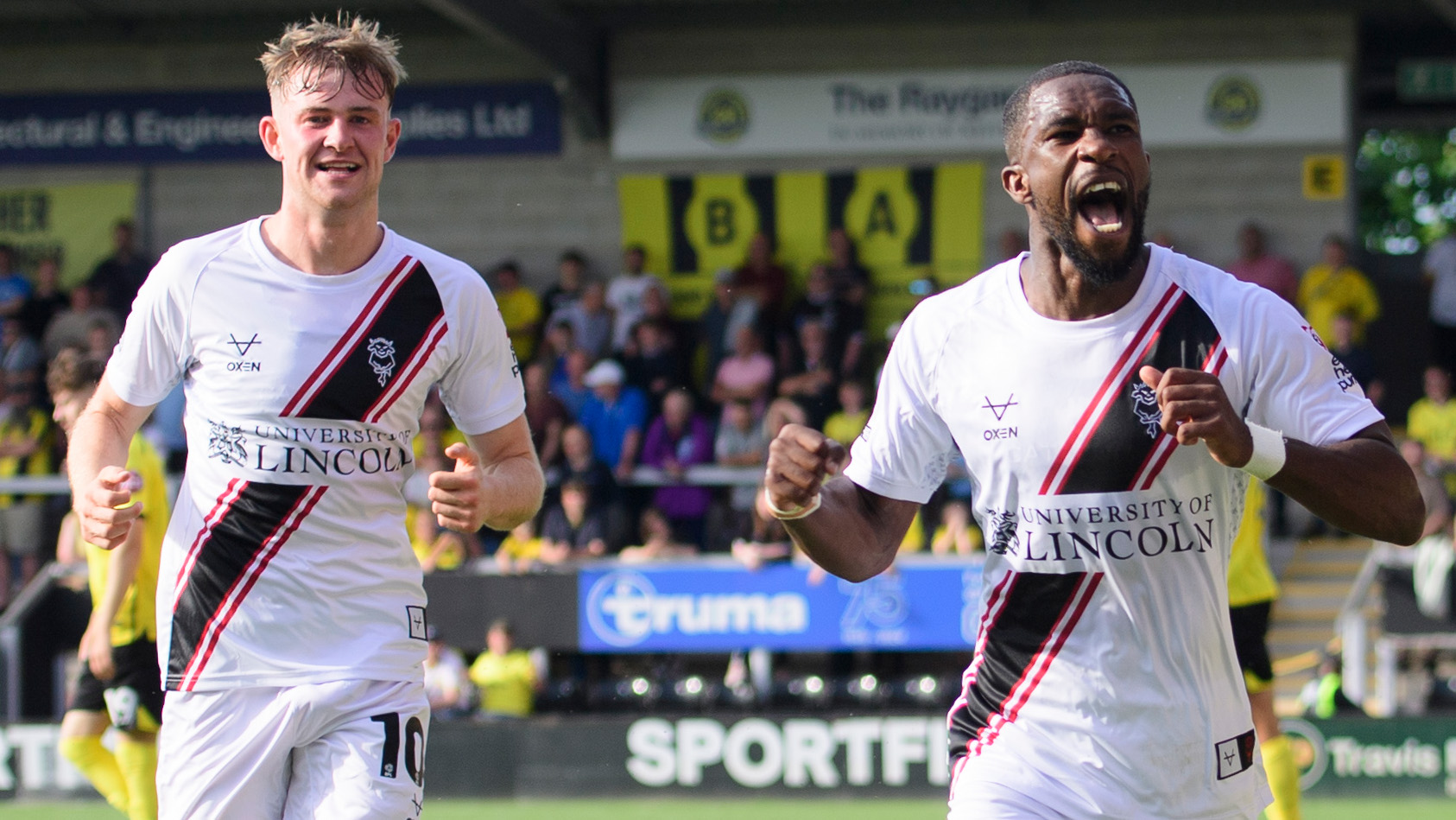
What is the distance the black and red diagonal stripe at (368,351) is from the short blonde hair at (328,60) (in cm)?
45

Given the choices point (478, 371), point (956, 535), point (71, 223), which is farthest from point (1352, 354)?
point (71, 223)

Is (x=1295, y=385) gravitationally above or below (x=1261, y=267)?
below

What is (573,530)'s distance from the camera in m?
11.8

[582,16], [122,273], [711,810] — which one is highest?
[582,16]

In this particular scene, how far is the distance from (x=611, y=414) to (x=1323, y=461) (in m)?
10.2

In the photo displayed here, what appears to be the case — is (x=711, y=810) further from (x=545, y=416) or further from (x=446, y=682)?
Result: (x=545, y=416)

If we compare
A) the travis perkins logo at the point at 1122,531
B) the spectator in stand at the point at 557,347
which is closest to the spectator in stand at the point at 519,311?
the spectator in stand at the point at 557,347

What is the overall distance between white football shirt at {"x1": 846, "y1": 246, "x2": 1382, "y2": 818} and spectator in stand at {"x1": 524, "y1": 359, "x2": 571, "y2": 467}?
9595mm

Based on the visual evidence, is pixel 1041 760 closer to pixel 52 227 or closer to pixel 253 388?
pixel 253 388

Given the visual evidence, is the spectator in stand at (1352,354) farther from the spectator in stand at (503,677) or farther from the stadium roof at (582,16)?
the spectator in stand at (503,677)

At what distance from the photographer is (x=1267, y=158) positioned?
49.4 feet

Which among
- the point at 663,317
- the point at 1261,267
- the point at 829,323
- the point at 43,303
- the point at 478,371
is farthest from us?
the point at 43,303

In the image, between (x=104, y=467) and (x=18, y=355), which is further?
(x=18, y=355)

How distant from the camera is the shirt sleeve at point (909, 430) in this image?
3.53 m
